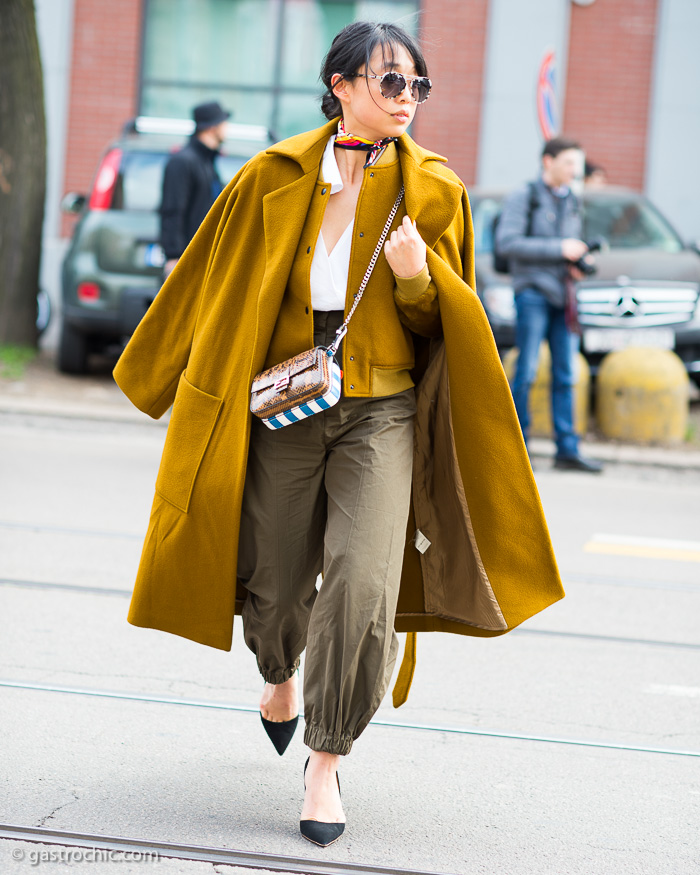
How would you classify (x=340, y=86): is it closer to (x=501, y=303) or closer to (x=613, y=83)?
(x=501, y=303)

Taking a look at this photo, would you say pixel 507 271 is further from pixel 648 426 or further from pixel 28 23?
pixel 28 23

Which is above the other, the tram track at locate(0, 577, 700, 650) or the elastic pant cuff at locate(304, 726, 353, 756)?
the elastic pant cuff at locate(304, 726, 353, 756)

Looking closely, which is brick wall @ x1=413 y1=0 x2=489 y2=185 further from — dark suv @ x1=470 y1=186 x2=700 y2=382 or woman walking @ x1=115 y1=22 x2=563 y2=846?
woman walking @ x1=115 y1=22 x2=563 y2=846

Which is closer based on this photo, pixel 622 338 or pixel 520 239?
pixel 520 239

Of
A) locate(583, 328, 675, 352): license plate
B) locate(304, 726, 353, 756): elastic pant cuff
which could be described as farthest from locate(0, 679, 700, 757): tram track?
locate(583, 328, 675, 352): license plate

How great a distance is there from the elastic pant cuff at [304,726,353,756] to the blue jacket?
5.18 metres

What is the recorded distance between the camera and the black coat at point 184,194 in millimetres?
7629

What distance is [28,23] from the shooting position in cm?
1040

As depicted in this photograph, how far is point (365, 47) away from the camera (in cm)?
292

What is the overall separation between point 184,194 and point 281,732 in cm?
503

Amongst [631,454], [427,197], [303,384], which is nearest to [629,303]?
[631,454]

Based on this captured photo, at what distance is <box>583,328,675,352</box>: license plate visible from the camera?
9.57 m

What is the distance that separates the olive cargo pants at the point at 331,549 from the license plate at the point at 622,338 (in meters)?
6.74

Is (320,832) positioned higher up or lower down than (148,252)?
lower down
